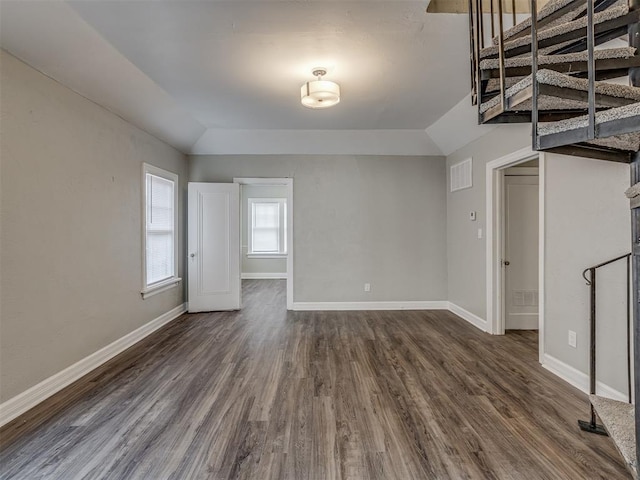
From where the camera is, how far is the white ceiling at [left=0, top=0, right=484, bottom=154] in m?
2.18

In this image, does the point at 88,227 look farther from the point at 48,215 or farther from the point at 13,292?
the point at 13,292

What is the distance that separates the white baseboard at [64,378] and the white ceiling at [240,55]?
2.40 metres

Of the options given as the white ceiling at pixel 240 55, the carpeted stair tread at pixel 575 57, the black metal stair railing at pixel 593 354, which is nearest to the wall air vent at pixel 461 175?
the white ceiling at pixel 240 55

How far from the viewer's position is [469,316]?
4.55m

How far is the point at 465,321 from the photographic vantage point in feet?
15.0

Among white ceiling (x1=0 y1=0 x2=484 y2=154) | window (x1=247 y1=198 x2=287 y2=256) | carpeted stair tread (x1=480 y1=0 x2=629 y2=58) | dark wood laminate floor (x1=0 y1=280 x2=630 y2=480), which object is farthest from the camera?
window (x1=247 y1=198 x2=287 y2=256)

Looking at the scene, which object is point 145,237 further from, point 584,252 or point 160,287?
point 584,252

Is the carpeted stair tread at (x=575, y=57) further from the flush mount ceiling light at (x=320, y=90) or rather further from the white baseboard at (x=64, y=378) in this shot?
the white baseboard at (x=64, y=378)

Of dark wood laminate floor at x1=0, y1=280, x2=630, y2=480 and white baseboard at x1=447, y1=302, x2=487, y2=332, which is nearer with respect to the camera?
dark wood laminate floor at x1=0, y1=280, x2=630, y2=480

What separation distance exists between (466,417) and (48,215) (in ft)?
11.3

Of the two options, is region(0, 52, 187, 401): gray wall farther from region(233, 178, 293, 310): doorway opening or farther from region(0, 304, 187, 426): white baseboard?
region(233, 178, 293, 310): doorway opening

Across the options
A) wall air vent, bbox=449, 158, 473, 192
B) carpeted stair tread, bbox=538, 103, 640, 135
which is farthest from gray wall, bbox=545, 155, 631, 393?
wall air vent, bbox=449, 158, 473, 192

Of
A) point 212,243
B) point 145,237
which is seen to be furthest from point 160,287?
point 212,243

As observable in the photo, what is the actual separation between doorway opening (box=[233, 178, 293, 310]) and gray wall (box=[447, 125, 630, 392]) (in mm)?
5933
